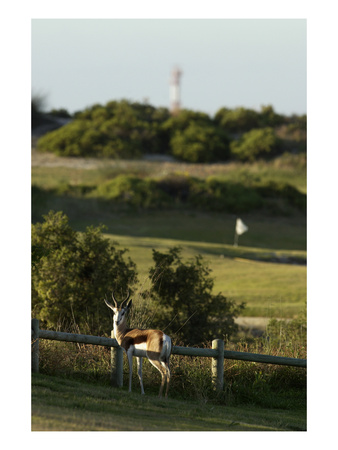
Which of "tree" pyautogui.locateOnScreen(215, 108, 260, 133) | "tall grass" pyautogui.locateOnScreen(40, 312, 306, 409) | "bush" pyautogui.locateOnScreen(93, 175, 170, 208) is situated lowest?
"tall grass" pyautogui.locateOnScreen(40, 312, 306, 409)

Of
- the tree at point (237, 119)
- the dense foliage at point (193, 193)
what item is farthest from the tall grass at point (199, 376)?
the tree at point (237, 119)

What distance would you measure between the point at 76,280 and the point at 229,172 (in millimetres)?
24071

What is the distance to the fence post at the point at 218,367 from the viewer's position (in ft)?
23.5

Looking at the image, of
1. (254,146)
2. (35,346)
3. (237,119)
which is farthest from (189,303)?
(237,119)

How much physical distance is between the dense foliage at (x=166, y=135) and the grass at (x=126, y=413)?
28.4 m

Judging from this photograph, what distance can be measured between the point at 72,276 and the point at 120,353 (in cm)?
456

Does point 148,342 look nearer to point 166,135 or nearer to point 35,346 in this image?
point 35,346

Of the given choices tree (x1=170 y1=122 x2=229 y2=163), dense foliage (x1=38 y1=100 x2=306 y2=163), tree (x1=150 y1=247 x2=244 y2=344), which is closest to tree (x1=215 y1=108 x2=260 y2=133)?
dense foliage (x1=38 y1=100 x2=306 y2=163)

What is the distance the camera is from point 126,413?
219 inches

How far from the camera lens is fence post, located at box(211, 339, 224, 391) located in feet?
23.5

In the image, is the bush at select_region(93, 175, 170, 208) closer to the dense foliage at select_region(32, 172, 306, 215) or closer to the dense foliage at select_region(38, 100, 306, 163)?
the dense foliage at select_region(32, 172, 306, 215)

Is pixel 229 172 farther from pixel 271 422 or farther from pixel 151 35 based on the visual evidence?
pixel 271 422

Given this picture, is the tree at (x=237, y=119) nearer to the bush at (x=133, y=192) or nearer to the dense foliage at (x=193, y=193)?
the dense foliage at (x=193, y=193)

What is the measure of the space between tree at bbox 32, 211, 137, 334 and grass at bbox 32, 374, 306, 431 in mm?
4137
